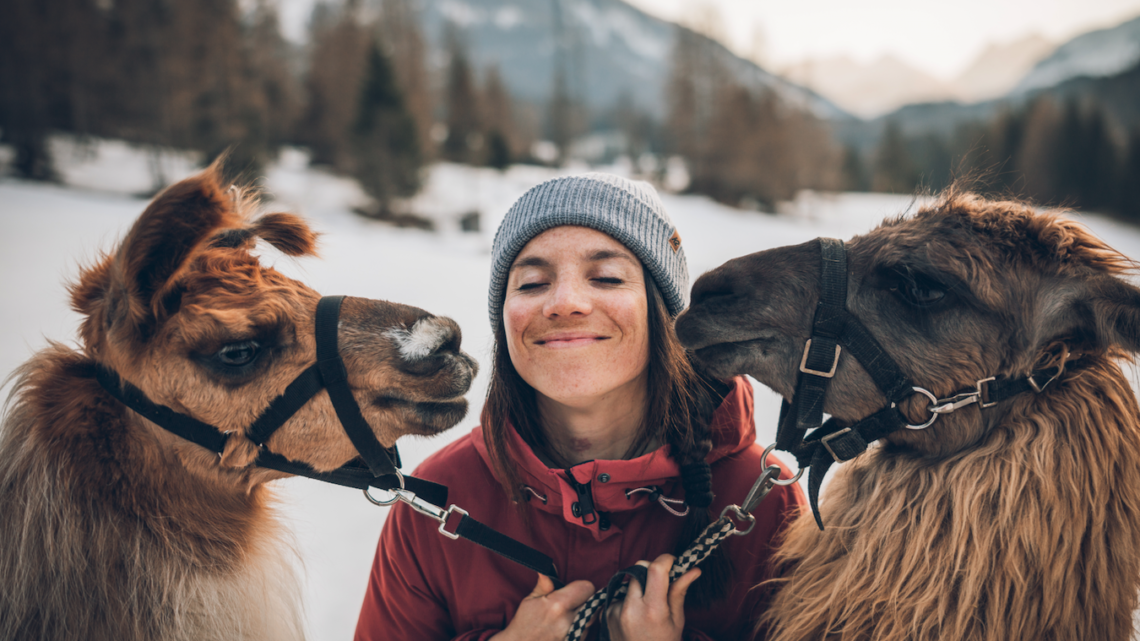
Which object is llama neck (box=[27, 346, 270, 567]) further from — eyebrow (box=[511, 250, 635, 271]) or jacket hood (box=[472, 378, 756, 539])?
eyebrow (box=[511, 250, 635, 271])

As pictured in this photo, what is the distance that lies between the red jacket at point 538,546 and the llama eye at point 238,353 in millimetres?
594

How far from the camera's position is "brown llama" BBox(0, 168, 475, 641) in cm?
136

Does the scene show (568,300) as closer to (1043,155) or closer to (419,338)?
(419,338)

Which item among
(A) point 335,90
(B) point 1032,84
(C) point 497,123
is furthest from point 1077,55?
(A) point 335,90

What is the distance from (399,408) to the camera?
1.61m

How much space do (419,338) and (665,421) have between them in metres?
0.71

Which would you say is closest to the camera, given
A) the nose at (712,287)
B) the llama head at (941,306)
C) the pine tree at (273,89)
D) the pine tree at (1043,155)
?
the llama head at (941,306)

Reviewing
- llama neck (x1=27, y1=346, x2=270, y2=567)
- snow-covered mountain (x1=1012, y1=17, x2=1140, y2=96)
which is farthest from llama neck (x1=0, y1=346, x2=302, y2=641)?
snow-covered mountain (x1=1012, y1=17, x2=1140, y2=96)

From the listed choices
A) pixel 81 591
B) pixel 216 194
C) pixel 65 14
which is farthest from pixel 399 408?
pixel 65 14

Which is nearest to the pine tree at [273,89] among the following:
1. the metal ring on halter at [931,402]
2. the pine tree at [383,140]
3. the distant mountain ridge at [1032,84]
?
the pine tree at [383,140]

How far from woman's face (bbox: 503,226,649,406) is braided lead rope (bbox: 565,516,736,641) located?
0.44 m

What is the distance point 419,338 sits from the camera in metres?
1.60

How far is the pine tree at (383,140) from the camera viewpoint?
63.3 ft

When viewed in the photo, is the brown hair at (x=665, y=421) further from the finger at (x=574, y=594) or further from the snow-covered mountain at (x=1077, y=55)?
the snow-covered mountain at (x=1077, y=55)
